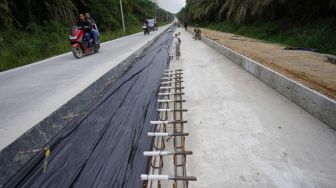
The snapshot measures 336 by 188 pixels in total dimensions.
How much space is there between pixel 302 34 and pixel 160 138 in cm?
1112

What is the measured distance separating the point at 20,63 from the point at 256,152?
35.7ft

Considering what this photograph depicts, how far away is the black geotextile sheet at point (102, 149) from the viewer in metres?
3.00

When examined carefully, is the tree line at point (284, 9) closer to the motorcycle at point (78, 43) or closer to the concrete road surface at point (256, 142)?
the concrete road surface at point (256, 142)

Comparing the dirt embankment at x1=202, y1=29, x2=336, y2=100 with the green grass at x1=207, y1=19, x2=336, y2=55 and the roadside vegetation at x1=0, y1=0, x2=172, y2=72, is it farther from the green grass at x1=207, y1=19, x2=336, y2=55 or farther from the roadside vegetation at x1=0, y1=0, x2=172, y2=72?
the roadside vegetation at x1=0, y1=0, x2=172, y2=72

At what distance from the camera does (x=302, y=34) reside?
12.0 m

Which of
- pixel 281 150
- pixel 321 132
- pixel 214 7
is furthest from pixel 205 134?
pixel 214 7

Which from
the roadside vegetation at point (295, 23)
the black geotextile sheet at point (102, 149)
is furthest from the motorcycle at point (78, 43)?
the roadside vegetation at point (295, 23)

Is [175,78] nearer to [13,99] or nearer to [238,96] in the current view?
[238,96]

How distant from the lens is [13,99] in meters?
5.70

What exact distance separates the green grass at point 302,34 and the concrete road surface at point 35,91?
838 cm

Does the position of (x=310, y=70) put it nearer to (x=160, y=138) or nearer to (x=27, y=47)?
(x=160, y=138)

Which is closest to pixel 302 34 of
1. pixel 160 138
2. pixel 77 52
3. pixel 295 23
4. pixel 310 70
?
pixel 295 23

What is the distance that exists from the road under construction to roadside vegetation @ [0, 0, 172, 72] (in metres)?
6.34

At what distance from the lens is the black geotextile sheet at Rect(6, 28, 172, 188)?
3.00m
